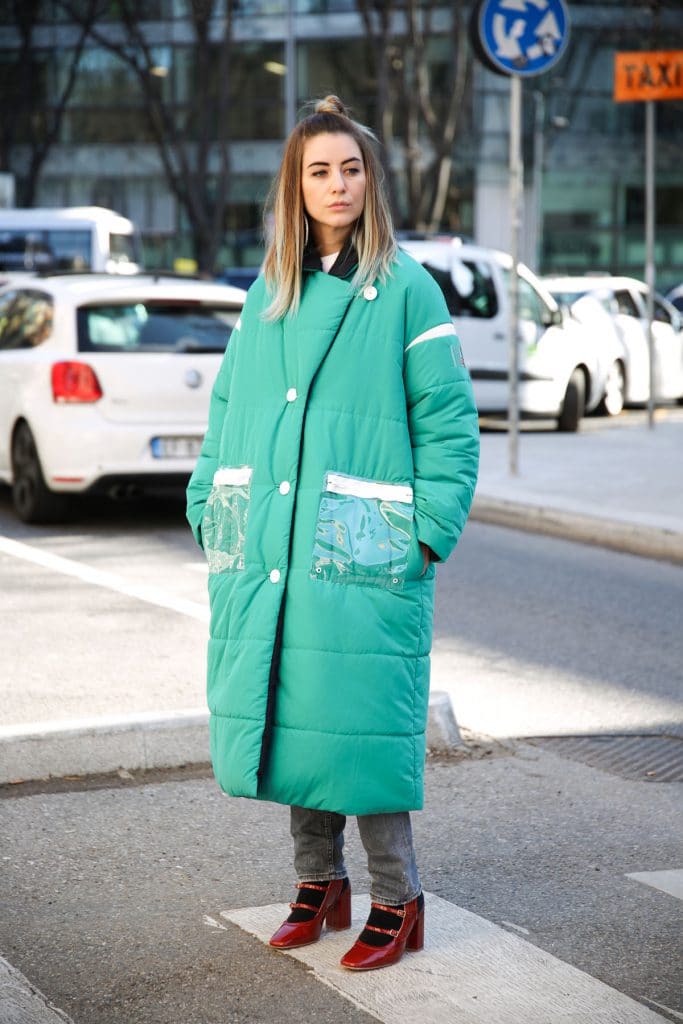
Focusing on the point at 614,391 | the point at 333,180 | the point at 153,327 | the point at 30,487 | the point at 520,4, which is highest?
the point at 520,4

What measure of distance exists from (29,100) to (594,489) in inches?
1744

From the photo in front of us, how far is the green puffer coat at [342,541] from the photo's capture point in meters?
3.67

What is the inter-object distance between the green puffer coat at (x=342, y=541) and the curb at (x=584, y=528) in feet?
21.7

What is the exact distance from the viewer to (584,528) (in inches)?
433

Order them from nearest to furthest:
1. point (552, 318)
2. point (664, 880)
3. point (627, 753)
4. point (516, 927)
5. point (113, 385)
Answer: point (516, 927)
point (664, 880)
point (627, 753)
point (113, 385)
point (552, 318)

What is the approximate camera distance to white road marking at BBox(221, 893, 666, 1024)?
3574 millimetres

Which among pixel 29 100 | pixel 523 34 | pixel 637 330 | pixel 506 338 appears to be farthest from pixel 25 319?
pixel 29 100

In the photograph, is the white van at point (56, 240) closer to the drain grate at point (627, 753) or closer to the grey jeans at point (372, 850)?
the drain grate at point (627, 753)

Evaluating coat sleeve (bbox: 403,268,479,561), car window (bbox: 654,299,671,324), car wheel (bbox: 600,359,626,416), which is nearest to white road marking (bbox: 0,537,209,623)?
coat sleeve (bbox: 403,268,479,561)

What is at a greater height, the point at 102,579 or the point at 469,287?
the point at 469,287

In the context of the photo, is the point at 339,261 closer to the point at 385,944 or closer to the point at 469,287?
the point at 385,944

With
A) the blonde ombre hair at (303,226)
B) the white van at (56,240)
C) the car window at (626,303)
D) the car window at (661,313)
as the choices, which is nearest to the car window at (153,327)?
the blonde ombre hair at (303,226)

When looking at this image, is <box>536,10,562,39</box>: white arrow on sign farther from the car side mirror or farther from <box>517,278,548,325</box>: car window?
the car side mirror

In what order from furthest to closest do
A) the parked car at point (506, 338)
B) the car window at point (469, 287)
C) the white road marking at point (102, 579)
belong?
the car window at point (469, 287) → the parked car at point (506, 338) → the white road marking at point (102, 579)
